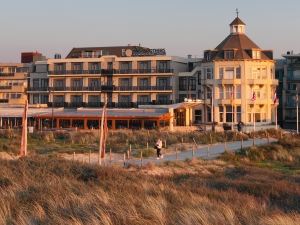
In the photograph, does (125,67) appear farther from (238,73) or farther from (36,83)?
(238,73)

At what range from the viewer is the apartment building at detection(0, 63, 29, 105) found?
91.5 meters

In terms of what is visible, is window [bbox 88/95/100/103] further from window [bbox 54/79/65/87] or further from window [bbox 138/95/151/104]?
window [bbox 138/95/151/104]

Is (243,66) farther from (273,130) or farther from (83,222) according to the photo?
(83,222)

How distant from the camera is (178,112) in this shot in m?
74.4

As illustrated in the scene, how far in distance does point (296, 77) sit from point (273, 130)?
68.9 ft

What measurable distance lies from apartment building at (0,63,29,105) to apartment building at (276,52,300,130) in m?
39.0

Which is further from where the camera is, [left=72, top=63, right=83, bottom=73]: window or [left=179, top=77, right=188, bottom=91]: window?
[left=72, top=63, right=83, bottom=73]: window

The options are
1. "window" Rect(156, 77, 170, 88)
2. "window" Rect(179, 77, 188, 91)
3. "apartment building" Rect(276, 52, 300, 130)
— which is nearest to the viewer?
"apartment building" Rect(276, 52, 300, 130)

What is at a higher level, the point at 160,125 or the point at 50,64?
the point at 50,64

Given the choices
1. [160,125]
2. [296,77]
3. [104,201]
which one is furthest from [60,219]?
[296,77]

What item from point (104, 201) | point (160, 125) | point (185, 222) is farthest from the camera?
point (160, 125)

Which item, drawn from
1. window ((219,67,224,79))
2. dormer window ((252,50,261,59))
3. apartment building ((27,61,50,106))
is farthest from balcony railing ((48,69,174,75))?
dormer window ((252,50,261,59))

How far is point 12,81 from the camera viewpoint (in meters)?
93.1

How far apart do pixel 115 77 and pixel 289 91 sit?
2430cm
